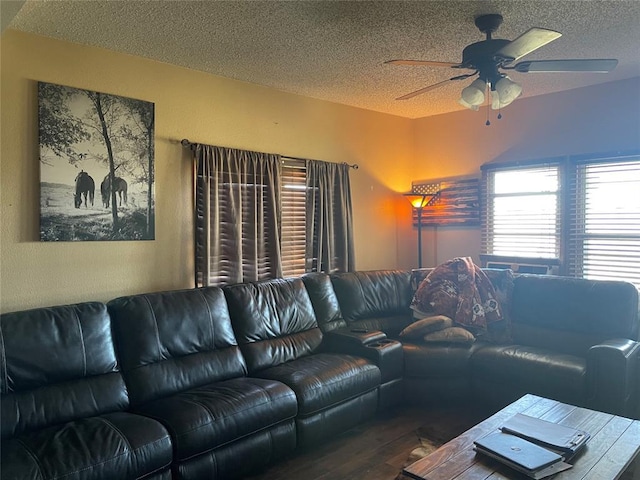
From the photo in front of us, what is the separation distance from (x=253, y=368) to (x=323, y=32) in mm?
2322

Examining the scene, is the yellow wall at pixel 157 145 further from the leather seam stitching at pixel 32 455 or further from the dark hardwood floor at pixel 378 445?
the dark hardwood floor at pixel 378 445

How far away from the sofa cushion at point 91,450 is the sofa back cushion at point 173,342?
1.37 ft

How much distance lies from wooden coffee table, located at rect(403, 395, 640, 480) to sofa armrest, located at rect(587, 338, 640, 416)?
0.67 meters

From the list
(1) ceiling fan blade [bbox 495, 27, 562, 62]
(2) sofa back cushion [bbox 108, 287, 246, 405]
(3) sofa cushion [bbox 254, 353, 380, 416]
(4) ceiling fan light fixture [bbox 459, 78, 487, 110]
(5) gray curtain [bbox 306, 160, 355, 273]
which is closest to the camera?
(1) ceiling fan blade [bbox 495, 27, 562, 62]

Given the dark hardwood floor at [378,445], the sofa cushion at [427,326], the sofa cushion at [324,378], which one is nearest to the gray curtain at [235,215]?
the sofa cushion at [324,378]

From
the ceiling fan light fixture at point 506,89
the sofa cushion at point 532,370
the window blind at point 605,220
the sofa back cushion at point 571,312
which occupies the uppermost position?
the ceiling fan light fixture at point 506,89

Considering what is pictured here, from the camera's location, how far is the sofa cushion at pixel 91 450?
1957 millimetres

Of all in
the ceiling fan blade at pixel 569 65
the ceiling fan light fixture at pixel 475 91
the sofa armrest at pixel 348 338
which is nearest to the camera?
the ceiling fan blade at pixel 569 65

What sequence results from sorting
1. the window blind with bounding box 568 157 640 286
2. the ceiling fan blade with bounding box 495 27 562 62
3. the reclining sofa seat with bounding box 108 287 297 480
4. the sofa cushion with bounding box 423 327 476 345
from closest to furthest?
1. the ceiling fan blade with bounding box 495 27 562 62
2. the reclining sofa seat with bounding box 108 287 297 480
3. the sofa cushion with bounding box 423 327 476 345
4. the window blind with bounding box 568 157 640 286

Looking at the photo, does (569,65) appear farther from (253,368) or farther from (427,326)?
(253,368)

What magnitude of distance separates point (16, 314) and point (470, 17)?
3085 millimetres

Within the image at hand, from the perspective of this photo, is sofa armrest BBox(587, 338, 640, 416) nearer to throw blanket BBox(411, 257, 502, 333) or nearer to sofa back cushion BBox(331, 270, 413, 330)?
throw blanket BBox(411, 257, 502, 333)

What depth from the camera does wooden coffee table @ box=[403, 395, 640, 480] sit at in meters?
1.91

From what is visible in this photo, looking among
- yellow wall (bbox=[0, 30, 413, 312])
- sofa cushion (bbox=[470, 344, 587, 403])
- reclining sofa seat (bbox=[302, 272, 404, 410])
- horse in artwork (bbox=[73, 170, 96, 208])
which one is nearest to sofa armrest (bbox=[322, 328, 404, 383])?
reclining sofa seat (bbox=[302, 272, 404, 410])
